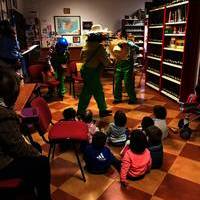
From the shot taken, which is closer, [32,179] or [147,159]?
[32,179]

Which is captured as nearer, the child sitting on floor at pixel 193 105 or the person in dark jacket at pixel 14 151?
the person in dark jacket at pixel 14 151

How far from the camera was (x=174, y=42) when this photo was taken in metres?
4.80

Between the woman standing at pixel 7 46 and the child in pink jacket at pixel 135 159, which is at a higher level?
the woman standing at pixel 7 46

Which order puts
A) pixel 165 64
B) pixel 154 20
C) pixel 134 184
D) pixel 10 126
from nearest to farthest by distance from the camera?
pixel 10 126 → pixel 134 184 → pixel 165 64 → pixel 154 20

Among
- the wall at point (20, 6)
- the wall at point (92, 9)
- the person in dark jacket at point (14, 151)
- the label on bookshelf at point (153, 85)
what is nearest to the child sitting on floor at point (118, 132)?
the person in dark jacket at point (14, 151)

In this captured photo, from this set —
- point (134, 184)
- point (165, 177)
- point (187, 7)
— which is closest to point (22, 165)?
point (134, 184)

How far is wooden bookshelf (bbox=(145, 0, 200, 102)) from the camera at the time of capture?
4.17 meters

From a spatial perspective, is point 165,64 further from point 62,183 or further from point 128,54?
point 62,183

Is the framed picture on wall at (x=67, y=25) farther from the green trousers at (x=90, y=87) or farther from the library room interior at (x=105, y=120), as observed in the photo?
the green trousers at (x=90, y=87)

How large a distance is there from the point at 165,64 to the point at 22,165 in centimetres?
427

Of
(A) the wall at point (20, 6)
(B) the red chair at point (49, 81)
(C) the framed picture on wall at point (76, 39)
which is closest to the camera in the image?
(B) the red chair at point (49, 81)

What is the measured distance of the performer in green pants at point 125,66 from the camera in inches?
177

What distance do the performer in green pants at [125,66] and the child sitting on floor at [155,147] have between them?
225 centimetres

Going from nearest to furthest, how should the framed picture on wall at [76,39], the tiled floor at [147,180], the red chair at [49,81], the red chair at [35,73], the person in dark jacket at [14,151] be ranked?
the person in dark jacket at [14,151], the tiled floor at [147,180], the red chair at [49,81], the red chair at [35,73], the framed picture on wall at [76,39]
